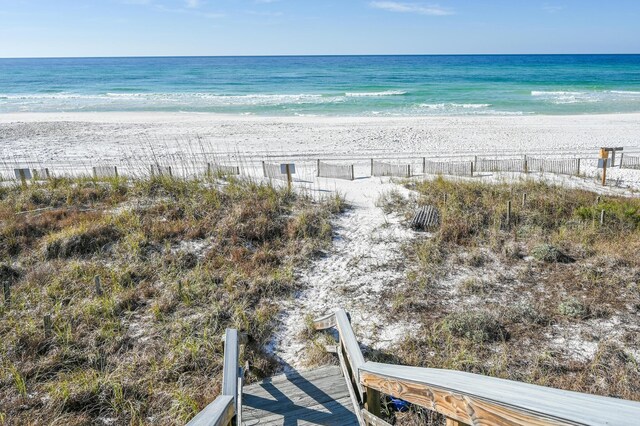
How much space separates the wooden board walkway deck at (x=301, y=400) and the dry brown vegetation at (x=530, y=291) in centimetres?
115

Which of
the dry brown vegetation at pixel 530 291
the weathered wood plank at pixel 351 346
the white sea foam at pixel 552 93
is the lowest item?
the dry brown vegetation at pixel 530 291

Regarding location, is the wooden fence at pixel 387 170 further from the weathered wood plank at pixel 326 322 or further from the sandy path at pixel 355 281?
the weathered wood plank at pixel 326 322

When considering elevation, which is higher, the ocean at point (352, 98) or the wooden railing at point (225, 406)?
the ocean at point (352, 98)

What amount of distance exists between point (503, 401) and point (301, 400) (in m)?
2.94

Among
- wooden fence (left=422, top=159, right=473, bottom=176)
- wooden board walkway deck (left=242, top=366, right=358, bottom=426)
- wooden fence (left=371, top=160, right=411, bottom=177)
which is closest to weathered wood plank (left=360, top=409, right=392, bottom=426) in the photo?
wooden board walkway deck (left=242, top=366, right=358, bottom=426)

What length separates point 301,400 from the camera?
13.4 feet

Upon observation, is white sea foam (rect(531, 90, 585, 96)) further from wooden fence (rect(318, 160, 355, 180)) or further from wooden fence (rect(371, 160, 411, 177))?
wooden fence (rect(318, 160, 355, 180))

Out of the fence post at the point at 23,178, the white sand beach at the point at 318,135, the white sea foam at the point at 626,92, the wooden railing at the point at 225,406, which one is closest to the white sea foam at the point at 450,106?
the white sand beach at the point at 318,135

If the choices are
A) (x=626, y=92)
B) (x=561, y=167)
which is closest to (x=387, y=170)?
(x=561, y=167)

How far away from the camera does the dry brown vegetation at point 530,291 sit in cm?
507

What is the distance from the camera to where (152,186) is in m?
10.4

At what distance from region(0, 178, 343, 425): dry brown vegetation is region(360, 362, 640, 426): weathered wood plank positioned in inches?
118

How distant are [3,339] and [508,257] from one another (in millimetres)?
7698

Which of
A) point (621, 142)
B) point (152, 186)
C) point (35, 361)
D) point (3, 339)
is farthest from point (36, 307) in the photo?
point (621, 142)
